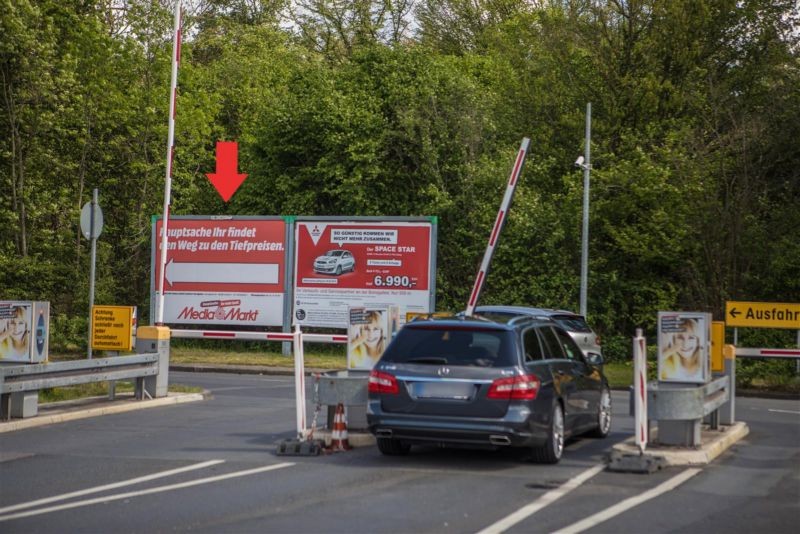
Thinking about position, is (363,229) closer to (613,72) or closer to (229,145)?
(613,72)

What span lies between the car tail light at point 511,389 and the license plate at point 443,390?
214 mm

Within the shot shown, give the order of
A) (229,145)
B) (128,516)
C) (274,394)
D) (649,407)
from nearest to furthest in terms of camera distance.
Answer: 1. (128,516)
2. (649,407)
3. (274,394)
4. (229,145)

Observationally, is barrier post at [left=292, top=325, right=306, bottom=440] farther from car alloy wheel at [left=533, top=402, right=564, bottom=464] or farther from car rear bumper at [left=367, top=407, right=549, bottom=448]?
car alloy wheel at [left=533, top=402, right=564, bottom=464]

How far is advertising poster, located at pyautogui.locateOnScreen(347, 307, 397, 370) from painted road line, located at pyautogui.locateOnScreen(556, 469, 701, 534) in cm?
387

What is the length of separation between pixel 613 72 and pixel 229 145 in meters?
14.8

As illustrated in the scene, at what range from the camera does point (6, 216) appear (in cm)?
3444

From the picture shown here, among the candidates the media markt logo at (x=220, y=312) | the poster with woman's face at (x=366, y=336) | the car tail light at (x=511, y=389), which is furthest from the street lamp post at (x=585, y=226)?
the car tail light at (x=511, y=389)

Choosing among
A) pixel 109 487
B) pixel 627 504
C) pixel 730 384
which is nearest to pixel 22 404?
pixel 109 487

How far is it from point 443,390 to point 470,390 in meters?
0.27

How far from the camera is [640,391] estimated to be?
37.9 feet

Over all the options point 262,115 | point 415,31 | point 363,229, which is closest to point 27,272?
point 262,115

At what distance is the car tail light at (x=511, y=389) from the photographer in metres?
10.9

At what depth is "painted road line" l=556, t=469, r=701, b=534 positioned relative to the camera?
27.7 feet

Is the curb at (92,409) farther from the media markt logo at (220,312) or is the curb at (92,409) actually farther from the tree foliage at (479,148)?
the tree foliage at (479,148)
